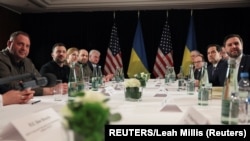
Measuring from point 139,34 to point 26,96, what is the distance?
470 centimetres

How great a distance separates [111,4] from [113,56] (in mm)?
1118

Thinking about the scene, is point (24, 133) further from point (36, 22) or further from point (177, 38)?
point (36, 22)

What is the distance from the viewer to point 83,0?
6.00 m

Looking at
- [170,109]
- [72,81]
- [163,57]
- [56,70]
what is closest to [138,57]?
[163,57]

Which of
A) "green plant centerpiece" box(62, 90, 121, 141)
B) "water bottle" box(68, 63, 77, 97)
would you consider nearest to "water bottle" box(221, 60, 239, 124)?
"green plant centerpiece" box(62, 90, 121, 141)

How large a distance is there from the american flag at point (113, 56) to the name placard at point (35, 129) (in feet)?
16.6

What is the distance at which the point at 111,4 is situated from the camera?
6098mm

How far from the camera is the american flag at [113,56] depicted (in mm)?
6066

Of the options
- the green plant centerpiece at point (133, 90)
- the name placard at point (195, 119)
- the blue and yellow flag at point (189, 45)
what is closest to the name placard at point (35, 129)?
the name placard at point (195, 119)

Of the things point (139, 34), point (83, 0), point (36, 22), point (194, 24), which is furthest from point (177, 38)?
point (36, 22)

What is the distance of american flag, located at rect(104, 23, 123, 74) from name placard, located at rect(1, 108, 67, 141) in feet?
16.6

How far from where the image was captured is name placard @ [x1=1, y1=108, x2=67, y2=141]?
34.0 inches

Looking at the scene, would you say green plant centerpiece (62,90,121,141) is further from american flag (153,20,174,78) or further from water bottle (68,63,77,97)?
american flag (153,20,174,78)

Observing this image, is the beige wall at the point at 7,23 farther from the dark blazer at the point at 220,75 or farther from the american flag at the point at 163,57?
the dark blazer at the point at 220,75
